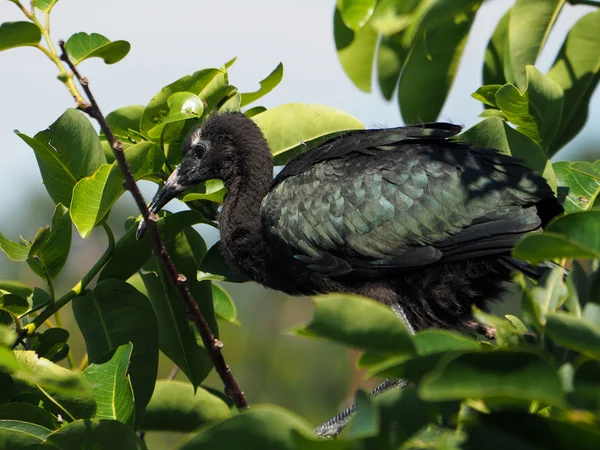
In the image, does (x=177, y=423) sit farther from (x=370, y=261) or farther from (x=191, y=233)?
(x=370, y=261)

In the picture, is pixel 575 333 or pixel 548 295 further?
pixel 548 295

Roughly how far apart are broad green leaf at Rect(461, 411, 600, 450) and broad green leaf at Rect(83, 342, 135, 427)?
119 cm

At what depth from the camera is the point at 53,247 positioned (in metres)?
2.58

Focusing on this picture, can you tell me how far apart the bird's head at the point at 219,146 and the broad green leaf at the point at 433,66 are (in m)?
0.73

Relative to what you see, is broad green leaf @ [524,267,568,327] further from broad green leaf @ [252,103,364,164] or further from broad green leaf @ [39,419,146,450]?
broad green leaf @ [252,103,364,164]

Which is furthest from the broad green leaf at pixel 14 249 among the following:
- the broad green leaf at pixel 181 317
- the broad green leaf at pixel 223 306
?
the broad green leaf at pixel 223 306

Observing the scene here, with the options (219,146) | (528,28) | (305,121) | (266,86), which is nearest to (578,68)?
(528,28)

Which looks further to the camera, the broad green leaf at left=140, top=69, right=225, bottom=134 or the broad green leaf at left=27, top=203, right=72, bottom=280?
the broad green leaf at left=140, top=69, right=225, bottom=134

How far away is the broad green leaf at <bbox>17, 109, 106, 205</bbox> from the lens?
2.62 metres

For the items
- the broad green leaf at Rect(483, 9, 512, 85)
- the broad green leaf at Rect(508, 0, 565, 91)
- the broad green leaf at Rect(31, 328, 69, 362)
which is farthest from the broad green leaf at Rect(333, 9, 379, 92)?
the broad green leaf at Rect(31, 328, 69, 362)

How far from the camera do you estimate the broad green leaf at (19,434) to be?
6.46 feet

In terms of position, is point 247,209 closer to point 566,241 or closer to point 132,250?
point 132,250

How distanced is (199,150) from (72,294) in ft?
3.99

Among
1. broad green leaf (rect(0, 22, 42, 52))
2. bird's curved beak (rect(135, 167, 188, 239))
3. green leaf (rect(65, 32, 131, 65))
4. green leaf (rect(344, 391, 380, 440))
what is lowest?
bird's curved beak (rect(135, 167, 188, 239))
